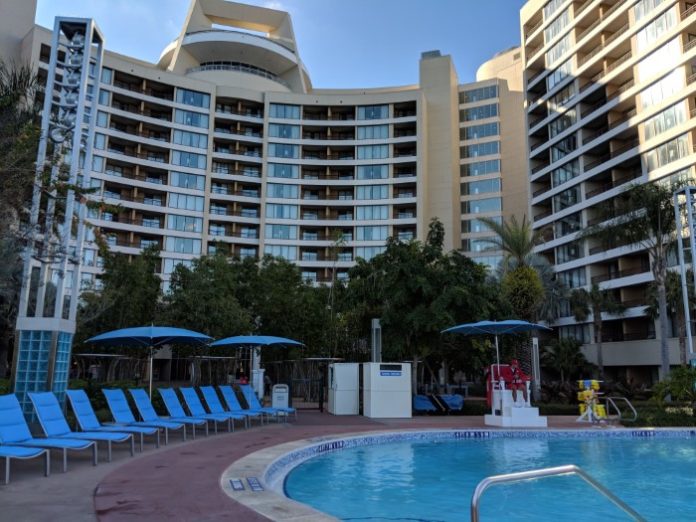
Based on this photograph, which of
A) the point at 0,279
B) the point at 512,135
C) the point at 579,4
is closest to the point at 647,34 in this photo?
the point at 579,4

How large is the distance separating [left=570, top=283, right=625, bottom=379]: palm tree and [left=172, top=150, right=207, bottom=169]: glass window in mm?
39810

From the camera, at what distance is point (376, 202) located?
64.1 metres

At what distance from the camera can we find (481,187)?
65.4 metres

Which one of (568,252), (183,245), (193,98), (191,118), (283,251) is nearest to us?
(568,252)

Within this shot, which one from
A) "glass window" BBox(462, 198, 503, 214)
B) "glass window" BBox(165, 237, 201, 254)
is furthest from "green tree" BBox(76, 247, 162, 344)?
"glass window" BBox(462, 198, 503, 214)

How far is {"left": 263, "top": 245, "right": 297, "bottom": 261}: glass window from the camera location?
205 ft

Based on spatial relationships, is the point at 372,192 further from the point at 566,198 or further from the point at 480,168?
the point at 566,198

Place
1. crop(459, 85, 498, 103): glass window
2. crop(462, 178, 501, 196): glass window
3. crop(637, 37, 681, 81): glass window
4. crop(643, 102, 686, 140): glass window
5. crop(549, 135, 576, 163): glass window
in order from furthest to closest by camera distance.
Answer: crop(459, 85, 498, 103): glass window → crop(462, 178, 501, 196): glass window → crop(549, 135, 576, 163): glass window → crop(637, 37, 681, 81): glass window → crop(643, 102, 686, 140): glass window

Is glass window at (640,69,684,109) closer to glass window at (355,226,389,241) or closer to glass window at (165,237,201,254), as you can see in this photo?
glass window at (355,226,389,241)

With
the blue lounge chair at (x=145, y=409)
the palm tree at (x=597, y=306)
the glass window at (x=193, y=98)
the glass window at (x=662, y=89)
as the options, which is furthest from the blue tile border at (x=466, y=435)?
the glass window at (x=193, y=98)

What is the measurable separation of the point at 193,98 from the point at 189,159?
692cm

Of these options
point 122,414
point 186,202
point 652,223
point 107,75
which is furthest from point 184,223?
point 122,414

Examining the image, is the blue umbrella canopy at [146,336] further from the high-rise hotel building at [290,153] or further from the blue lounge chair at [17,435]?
the high-rise hotel building at [290,153]

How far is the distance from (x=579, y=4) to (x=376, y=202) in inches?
1075
